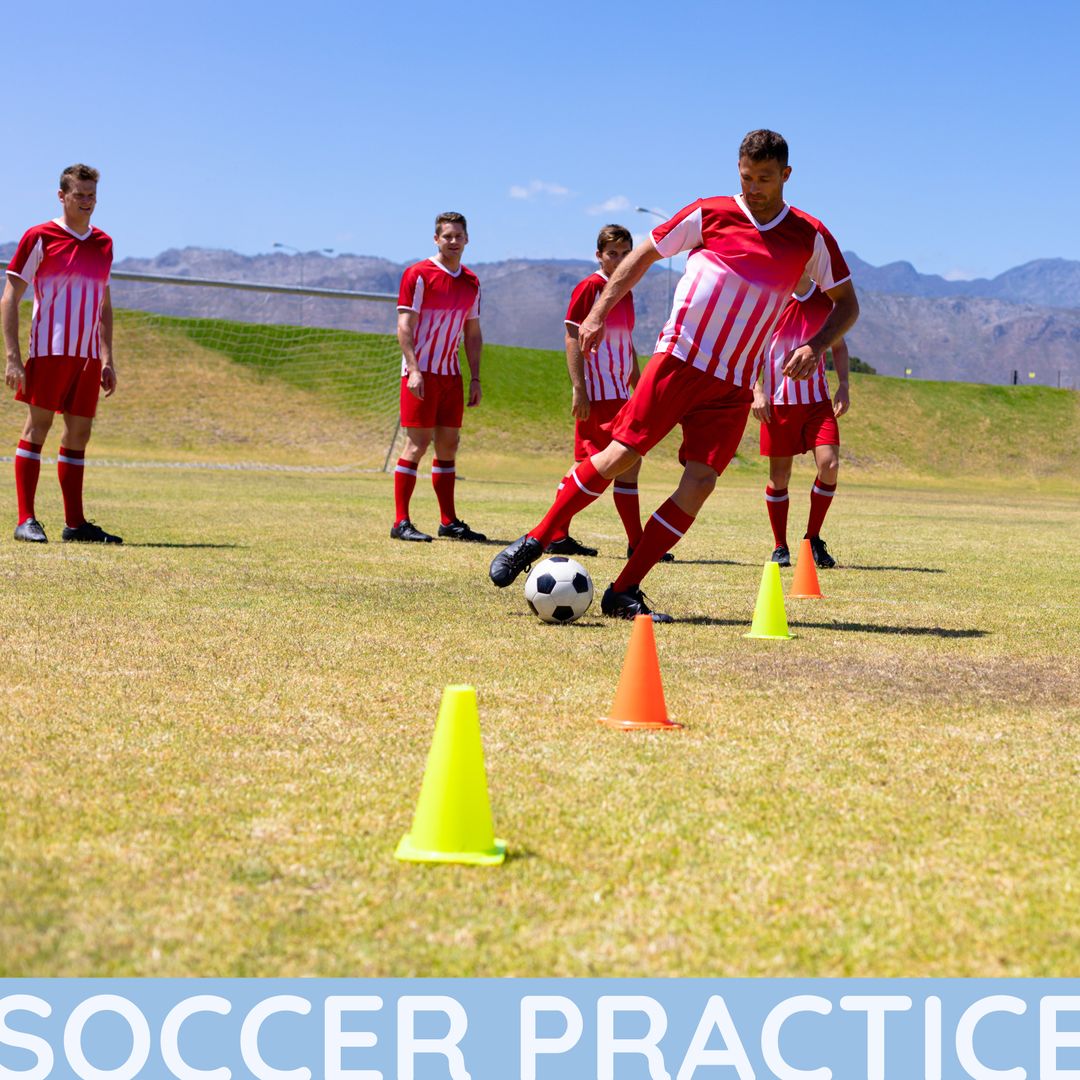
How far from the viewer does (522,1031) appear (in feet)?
7.13

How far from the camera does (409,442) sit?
36.6ft

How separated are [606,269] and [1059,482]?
3840 cm

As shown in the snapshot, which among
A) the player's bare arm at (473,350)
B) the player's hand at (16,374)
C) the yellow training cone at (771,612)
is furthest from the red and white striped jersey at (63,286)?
the yellow training cone at (771,612)

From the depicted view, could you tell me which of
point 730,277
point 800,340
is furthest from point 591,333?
point 800,340

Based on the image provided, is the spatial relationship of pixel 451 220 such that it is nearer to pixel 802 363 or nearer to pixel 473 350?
pixel 473 350

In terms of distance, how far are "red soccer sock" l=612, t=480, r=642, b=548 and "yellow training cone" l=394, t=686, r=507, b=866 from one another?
5.57m

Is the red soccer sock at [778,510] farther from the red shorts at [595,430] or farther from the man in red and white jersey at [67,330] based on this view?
the man in red and white jersey at [67,330]

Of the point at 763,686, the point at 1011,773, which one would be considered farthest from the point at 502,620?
the point at 1011,773

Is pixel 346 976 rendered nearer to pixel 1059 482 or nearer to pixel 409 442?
pixel 409 442

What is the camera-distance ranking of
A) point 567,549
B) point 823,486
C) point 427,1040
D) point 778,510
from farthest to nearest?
point 823,486
point 778,510
point 567,549
point 427,1040

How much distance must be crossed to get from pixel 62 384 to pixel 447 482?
318 centimetres

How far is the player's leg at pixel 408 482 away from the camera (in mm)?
10688

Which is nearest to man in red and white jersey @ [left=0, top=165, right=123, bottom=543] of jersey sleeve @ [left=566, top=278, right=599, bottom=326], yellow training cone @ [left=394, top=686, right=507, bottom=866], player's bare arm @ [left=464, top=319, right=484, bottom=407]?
player's bare arm @ [left=464, top=319, right=484, bottom=407]

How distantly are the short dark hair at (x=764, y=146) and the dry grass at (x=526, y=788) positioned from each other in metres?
2.13
